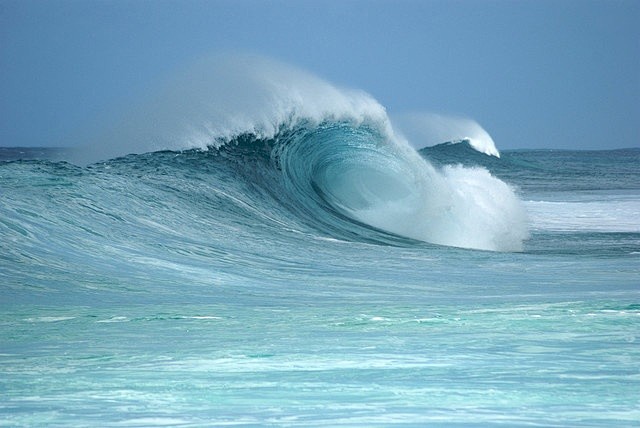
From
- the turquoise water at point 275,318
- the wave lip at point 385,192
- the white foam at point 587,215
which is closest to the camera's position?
the turquoise water at point 275,318

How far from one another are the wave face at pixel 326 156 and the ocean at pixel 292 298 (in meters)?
0.06

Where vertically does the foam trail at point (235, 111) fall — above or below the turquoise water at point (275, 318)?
above

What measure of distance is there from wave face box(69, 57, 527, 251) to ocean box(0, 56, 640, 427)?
56 millimetres

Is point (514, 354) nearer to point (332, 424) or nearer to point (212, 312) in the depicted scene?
point (332, 424)

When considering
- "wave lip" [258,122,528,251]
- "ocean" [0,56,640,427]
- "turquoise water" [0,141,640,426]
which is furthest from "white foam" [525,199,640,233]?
"turquoise water" [0,141,640,426]

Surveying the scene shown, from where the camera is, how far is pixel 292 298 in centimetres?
573

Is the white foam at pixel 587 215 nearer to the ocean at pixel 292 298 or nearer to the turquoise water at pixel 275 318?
the ocean at pixel 292 298

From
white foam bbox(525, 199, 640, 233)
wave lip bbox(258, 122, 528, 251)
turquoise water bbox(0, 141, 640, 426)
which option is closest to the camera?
turquoise water bbox(0, 141, 640, 426)

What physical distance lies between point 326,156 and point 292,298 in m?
8.02

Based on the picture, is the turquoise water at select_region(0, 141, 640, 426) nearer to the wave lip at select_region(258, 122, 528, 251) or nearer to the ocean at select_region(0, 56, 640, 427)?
the ocean at select_region(0, 56, 640, 427)

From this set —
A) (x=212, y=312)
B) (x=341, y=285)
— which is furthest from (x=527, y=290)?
(x=212, y=312)

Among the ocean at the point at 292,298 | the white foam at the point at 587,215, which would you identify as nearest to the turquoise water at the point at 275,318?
the ocean at the point at 292,298

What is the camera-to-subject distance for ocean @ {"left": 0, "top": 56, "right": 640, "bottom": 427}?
11.0 ft

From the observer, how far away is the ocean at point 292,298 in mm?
3340
